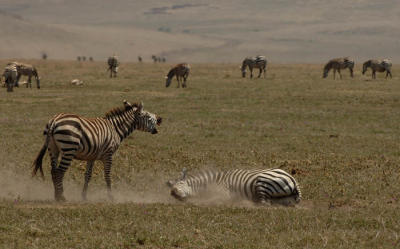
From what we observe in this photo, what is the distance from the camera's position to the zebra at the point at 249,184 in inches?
457

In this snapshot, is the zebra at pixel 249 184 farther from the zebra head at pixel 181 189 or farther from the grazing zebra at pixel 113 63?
the grazing zebra at pixel 113 63

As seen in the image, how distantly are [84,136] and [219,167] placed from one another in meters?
4.57

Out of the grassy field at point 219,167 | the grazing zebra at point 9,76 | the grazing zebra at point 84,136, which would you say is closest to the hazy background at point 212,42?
the grazing zebra at point 9,76

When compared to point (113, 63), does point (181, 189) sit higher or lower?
lower

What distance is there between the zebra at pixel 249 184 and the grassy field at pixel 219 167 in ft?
0.95

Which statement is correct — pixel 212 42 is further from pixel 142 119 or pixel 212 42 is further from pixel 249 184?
pixel 249 184

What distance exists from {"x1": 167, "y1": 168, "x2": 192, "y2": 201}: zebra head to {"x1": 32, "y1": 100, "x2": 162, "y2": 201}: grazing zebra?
1207 mm

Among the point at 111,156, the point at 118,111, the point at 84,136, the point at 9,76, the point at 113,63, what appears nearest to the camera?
the point at 84,136

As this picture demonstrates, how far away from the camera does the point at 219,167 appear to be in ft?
49.2

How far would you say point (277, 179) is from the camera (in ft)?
38.2

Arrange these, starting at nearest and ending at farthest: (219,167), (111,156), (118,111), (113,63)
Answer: (111,156), (118,111), (219,167), (113,63)

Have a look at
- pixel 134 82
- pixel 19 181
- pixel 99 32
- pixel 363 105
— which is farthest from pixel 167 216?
pixel 99 32

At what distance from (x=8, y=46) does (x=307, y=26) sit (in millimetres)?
93530

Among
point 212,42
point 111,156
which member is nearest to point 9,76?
point 111,156
